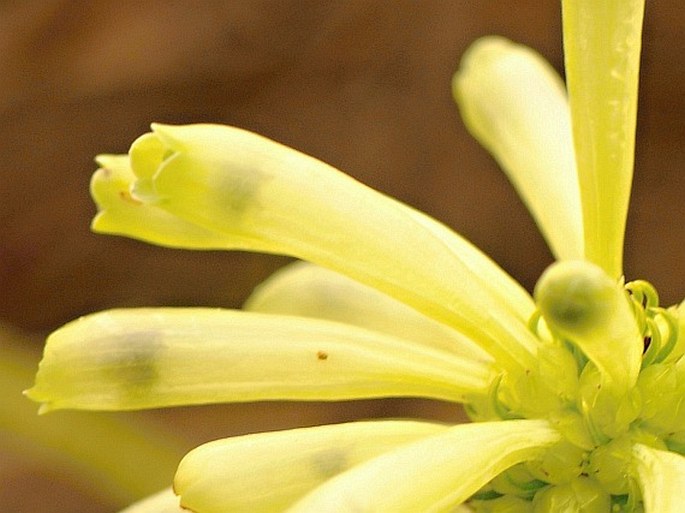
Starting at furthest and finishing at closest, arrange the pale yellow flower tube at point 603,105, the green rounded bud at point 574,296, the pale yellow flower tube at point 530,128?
the pale yellow flower tube at point 530,128, the pale yellow flower tube at point 603,105, the green rounded bud at point 574,296

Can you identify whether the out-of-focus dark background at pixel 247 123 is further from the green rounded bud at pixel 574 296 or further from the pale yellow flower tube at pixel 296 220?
the green rounded bud at pixel 574 296

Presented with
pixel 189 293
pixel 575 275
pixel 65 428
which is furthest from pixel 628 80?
pixel 189 293

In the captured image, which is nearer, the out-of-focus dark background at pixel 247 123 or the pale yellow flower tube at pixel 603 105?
the pale yellow flower tube at pixel 603 105

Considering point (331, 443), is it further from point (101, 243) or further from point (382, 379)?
point (101, 243)

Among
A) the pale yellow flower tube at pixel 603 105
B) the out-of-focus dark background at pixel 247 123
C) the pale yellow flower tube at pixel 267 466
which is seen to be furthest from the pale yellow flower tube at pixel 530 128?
the out-of-focus dark background at pixel 247 123

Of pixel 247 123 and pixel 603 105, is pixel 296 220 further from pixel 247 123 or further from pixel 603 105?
pixel 247 123

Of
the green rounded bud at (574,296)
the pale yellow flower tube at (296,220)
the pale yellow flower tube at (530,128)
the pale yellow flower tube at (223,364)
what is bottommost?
the green rounded bud at (574,296)

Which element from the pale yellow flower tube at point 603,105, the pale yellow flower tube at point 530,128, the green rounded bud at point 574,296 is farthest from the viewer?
the pale yellow flower tube at point 530,128

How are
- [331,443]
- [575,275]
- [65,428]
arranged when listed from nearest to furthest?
[575,275] → [331,443] → [65,428]
